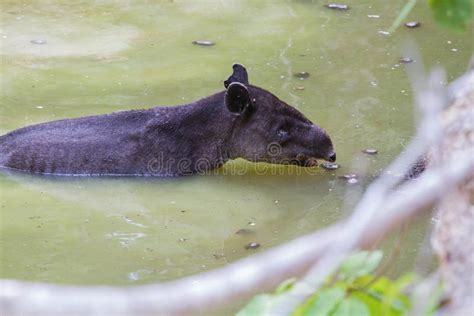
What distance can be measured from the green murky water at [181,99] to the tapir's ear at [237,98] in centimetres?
62

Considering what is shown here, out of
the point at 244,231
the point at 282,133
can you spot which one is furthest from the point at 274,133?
the point at 244,231

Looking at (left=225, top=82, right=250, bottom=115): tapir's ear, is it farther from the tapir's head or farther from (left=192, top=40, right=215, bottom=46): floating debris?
(left=192, top=40, right=215, bottom=46): floating debris

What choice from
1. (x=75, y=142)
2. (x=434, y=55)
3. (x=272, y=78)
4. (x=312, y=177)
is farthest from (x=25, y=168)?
(x=434, y=55)

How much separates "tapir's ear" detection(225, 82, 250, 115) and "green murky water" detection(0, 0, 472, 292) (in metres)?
0.62

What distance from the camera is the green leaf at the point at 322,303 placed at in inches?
92.5

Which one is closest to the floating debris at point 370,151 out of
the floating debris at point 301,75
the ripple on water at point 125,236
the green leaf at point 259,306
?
the floating debris at point 301,75

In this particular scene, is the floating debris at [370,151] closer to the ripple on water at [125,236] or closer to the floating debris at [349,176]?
the floating debris at [349,176]

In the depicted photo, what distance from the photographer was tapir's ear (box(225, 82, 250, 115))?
7848mm

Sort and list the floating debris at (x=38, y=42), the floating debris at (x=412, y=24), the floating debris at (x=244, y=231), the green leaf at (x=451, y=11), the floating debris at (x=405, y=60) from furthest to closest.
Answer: the floating debris at (x=412, y=24)
the floating debris at (x=38, y=42)
the floating debris at (x=405, y=60)
the floating debris at (x=244, y=231)
the green leaf at (x=451, y=11)

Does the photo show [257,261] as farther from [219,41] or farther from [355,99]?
[219,41]

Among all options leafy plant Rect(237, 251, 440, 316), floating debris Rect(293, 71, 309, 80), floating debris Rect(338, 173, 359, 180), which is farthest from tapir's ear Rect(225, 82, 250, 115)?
leafy plant Rect(237, 251, 440, 316)

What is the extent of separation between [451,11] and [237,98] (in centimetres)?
509

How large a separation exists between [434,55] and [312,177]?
342cm

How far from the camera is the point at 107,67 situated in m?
10.4
